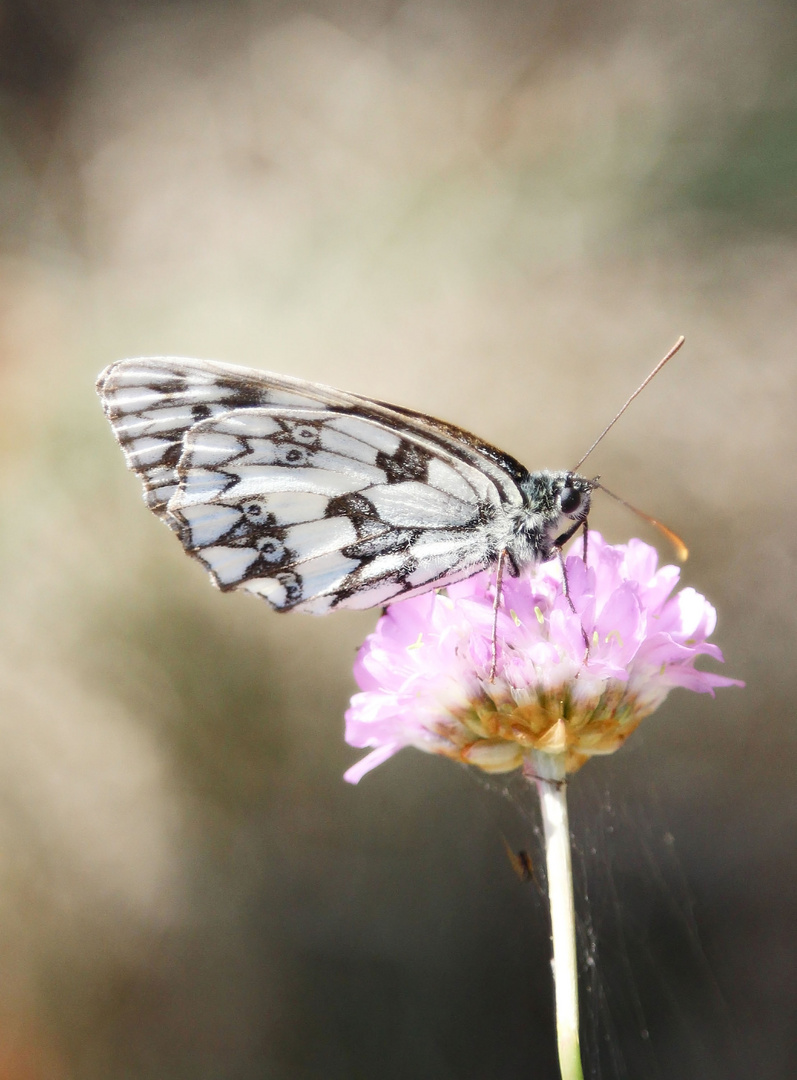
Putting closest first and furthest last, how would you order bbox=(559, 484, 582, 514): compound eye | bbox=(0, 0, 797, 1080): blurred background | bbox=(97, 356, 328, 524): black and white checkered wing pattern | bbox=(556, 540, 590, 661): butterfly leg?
bbox=(556, 540, 590, 661): butterfly leg < bbox=(559, 484, 582, 514): compound eye < bbox=(97, 356, 328, 524): black and white checkered wing pattern < bbox=(0, 0, 797, 1080): blurred background

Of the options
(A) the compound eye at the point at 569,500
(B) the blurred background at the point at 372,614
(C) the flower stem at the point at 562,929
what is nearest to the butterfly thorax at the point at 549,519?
(A) the compound eye at the point at 569,500

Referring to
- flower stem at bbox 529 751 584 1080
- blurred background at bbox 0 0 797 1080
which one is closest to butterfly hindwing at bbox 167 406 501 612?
flower stem at bbox 529 751 584 1080

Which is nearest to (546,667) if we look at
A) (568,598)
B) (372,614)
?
(568,598)

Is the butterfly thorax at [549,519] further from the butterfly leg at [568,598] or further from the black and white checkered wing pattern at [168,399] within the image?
the black and white checkered wing pattern at [168,399]

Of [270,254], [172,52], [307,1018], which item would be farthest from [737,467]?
[172,52]

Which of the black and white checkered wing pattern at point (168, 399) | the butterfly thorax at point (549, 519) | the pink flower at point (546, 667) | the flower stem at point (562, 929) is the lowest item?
the flower stem at point (562, 929)

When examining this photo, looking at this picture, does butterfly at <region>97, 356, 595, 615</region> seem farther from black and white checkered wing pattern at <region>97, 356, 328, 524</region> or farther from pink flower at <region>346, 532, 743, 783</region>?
pink flower at <region>346, 532, 743, 783</region>

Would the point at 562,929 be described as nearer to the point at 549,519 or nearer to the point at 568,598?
the point at 568,598
